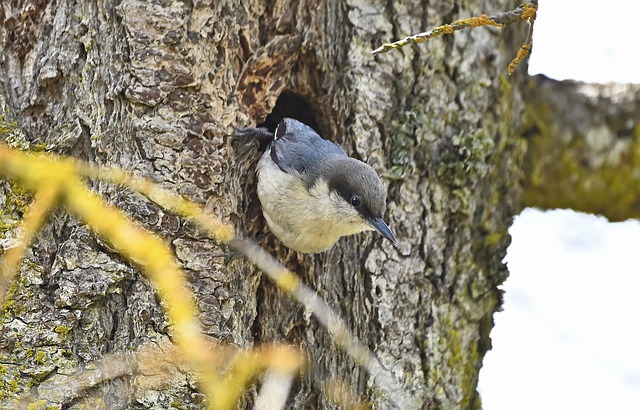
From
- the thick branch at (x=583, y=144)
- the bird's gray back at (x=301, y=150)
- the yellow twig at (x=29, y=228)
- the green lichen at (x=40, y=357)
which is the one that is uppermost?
the thick branch at (x=583, y=144)

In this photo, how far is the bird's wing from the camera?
3.02 metres

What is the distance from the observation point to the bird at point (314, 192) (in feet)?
9.33

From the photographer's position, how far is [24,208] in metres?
2.63

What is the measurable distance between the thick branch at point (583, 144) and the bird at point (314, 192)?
2.86 feet

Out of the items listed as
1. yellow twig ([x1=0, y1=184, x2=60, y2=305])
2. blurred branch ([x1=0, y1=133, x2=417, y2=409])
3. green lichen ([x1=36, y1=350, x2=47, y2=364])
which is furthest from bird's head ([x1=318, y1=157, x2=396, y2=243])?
green lichen ([x1=36, y1=350, x2=47, y2=364])

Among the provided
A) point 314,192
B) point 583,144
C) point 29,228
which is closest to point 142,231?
point 29,228

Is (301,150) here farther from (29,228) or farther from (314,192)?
(29,228)

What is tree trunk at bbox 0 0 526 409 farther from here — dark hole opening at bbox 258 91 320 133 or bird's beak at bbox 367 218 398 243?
bird's beak at bbox 367 218 398 243

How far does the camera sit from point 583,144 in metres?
3.30

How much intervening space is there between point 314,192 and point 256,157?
253 mm

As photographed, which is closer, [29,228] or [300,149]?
[29,228]

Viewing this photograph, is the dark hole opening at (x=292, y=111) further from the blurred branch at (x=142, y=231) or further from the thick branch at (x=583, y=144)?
the thick branch at (x=583, y=144)

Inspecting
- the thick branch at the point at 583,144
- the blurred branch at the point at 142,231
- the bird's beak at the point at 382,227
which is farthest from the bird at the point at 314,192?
the thick branch at the point at 583,144

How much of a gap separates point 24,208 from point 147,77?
23.1 inches
